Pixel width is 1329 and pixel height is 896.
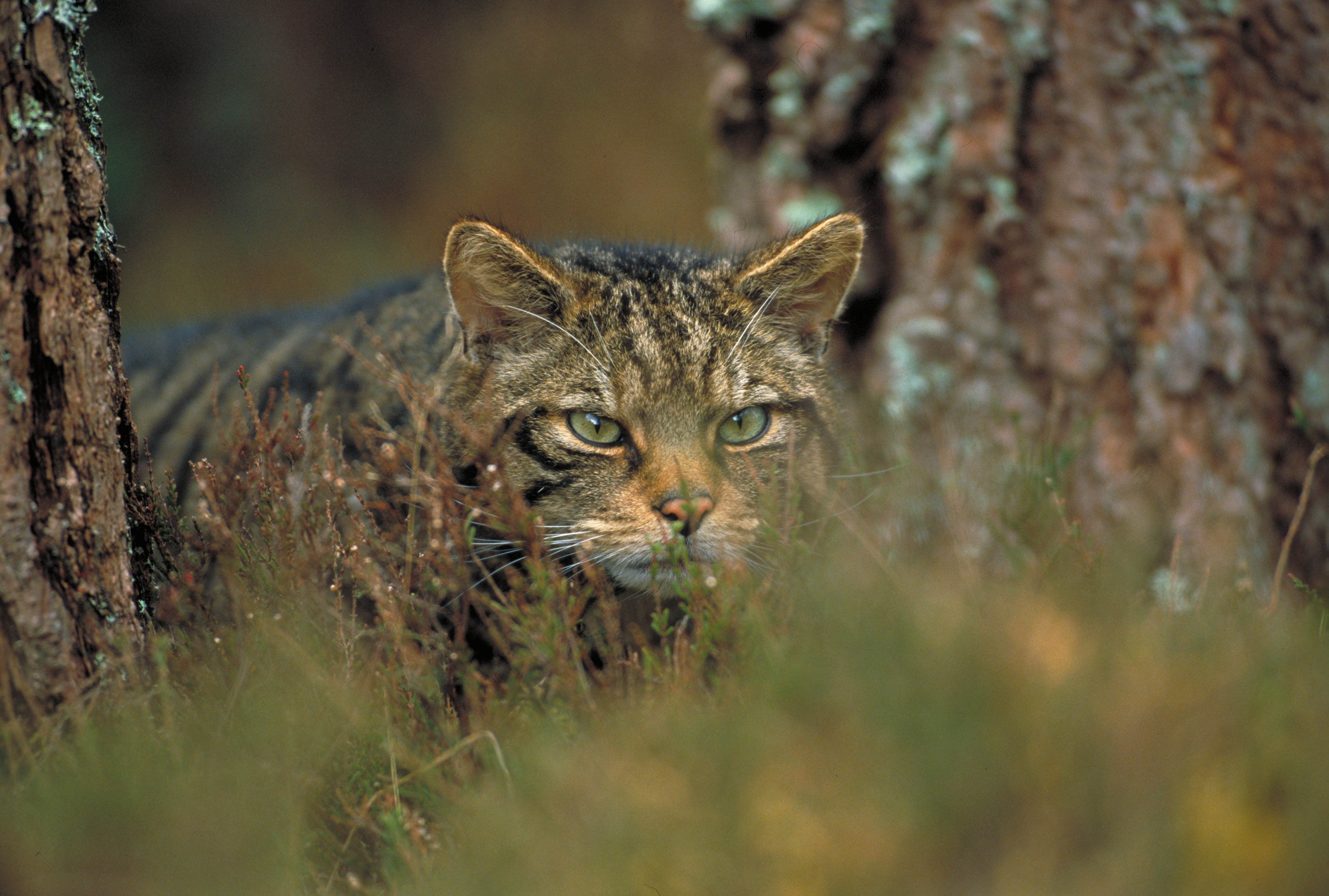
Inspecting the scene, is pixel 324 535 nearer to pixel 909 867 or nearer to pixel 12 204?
pixel 12 204

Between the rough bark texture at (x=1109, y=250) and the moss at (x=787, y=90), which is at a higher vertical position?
the moss at (x=787, y=90)

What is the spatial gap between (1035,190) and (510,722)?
281cm

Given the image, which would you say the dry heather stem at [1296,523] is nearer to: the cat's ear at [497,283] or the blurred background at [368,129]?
the cat's ear at [497,283]

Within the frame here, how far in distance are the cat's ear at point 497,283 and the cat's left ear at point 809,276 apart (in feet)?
2.02

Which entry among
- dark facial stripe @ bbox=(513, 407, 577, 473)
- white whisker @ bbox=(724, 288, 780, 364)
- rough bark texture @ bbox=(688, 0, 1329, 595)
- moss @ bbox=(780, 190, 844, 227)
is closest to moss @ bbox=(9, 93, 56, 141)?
dark facial stripe @ bbox=(513, 407, 577, 473)

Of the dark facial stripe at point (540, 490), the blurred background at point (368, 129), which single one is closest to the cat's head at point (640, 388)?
the dark facial stripe at point (540, 490)

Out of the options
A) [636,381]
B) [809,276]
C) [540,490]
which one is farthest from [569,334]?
[809,276]

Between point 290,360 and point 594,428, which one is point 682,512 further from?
point 290,360

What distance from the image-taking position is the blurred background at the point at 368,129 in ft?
30.0

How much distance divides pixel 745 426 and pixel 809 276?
0.52m

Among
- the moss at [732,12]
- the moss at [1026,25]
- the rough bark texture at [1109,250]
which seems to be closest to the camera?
the rough bark texture at [1109,250]

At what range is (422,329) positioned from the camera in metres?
3.46

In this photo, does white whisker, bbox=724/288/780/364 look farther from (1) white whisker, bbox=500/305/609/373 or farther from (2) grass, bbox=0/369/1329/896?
Result: (2) grass, bbox=0/369/1329/896

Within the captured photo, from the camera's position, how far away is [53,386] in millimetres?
2133
